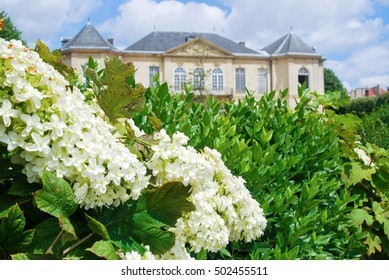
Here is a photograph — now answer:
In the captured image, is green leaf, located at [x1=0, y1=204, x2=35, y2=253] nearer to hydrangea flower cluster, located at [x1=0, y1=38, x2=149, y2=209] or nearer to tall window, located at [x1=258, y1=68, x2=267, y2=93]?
hydrangea flower cluster, located at [x1=0, y1=38, x2=149, y2=209]

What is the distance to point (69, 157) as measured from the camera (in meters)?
1.46

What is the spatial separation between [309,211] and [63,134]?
173cm

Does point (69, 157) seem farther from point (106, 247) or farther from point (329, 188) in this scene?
point (329, 188)

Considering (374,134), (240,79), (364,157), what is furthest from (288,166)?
(240,79)

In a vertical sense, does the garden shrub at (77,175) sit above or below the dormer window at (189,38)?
below

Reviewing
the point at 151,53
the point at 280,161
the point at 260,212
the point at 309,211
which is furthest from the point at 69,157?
the point at 151,53

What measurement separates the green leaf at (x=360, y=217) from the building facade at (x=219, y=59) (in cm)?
4129

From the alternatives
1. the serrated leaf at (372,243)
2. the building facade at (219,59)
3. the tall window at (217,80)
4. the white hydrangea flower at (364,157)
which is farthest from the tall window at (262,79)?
the serrated leaf at (372,243)

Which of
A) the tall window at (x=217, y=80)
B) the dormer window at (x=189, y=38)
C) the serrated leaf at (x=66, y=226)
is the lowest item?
the serrated leaf at (x=66, y=226)

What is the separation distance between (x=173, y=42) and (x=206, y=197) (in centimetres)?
4708

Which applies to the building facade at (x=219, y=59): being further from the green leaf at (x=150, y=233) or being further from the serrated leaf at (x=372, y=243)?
the green leaf at (x=150, y=233)

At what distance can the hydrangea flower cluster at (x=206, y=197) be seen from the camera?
1.78 metres

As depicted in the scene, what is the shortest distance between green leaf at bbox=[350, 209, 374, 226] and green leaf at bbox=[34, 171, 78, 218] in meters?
2.38

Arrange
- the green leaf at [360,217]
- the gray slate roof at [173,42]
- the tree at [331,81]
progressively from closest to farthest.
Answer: the green leaf at [360,217] → the gray slate roof at [173,42] → the tree at [331,81]
